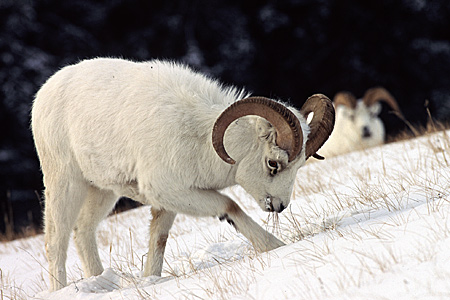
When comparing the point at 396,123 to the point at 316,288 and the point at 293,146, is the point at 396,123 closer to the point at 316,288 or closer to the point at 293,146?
the point at 293,146

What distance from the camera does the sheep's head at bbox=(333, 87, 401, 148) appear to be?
1400 centimetres

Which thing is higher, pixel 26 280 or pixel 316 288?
pixel 26 280

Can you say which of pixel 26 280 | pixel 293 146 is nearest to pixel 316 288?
pixel 293 146

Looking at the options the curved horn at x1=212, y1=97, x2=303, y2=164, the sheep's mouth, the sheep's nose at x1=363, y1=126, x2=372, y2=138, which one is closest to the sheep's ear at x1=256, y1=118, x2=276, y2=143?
the curved horn at x1=212, y1=97, x2=303, y2=164

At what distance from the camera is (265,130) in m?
4.62

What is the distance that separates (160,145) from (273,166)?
0.92 meters

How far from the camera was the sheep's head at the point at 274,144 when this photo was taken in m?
4.36

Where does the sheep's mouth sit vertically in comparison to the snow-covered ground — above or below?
above

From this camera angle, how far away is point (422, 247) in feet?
9.91

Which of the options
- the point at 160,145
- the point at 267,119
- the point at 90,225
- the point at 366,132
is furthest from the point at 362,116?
the point at 160,145

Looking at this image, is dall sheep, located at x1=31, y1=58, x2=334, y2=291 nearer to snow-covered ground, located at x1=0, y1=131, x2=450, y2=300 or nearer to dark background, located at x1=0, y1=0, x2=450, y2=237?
snow-covered ground, located at x1=0, y1=131, x2=450, y2=300

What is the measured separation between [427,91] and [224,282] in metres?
18.8

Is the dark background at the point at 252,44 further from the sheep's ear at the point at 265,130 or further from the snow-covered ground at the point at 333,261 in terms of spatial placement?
the sheep's ear at the point at 265,130

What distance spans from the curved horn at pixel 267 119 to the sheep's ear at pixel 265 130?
141mm
